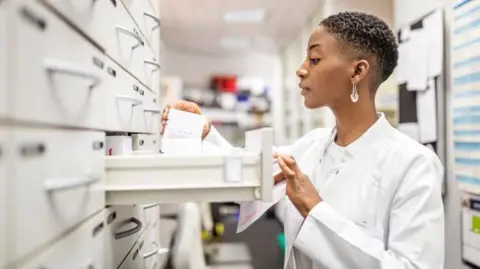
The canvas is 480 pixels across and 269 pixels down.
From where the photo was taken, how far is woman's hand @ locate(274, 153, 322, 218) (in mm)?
857

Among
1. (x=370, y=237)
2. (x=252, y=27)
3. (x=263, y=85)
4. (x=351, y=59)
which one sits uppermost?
(x=252, y=27)

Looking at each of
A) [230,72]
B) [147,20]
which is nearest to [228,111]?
[230,72]

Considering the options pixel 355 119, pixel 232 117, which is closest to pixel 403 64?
pixel 355 119

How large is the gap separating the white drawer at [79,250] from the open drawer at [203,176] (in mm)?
88

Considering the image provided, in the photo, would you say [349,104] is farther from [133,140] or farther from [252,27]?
[252,27]

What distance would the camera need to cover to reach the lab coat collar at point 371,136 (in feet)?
3.22

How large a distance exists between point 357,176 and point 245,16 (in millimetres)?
3155

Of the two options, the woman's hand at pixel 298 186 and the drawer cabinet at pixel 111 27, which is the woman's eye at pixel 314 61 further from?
the drawer cabinet at pixel 111 27

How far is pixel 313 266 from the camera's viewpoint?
3.20ft

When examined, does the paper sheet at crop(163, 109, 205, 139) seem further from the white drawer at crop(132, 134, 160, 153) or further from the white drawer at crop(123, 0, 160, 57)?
the white drawer at crop(123, 0, 160, 57)

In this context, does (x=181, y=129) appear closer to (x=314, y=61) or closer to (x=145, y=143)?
(x=145, y=143)

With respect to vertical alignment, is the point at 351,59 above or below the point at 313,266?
above

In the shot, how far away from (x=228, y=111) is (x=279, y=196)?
4.45 metres

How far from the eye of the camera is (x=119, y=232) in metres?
0.83
